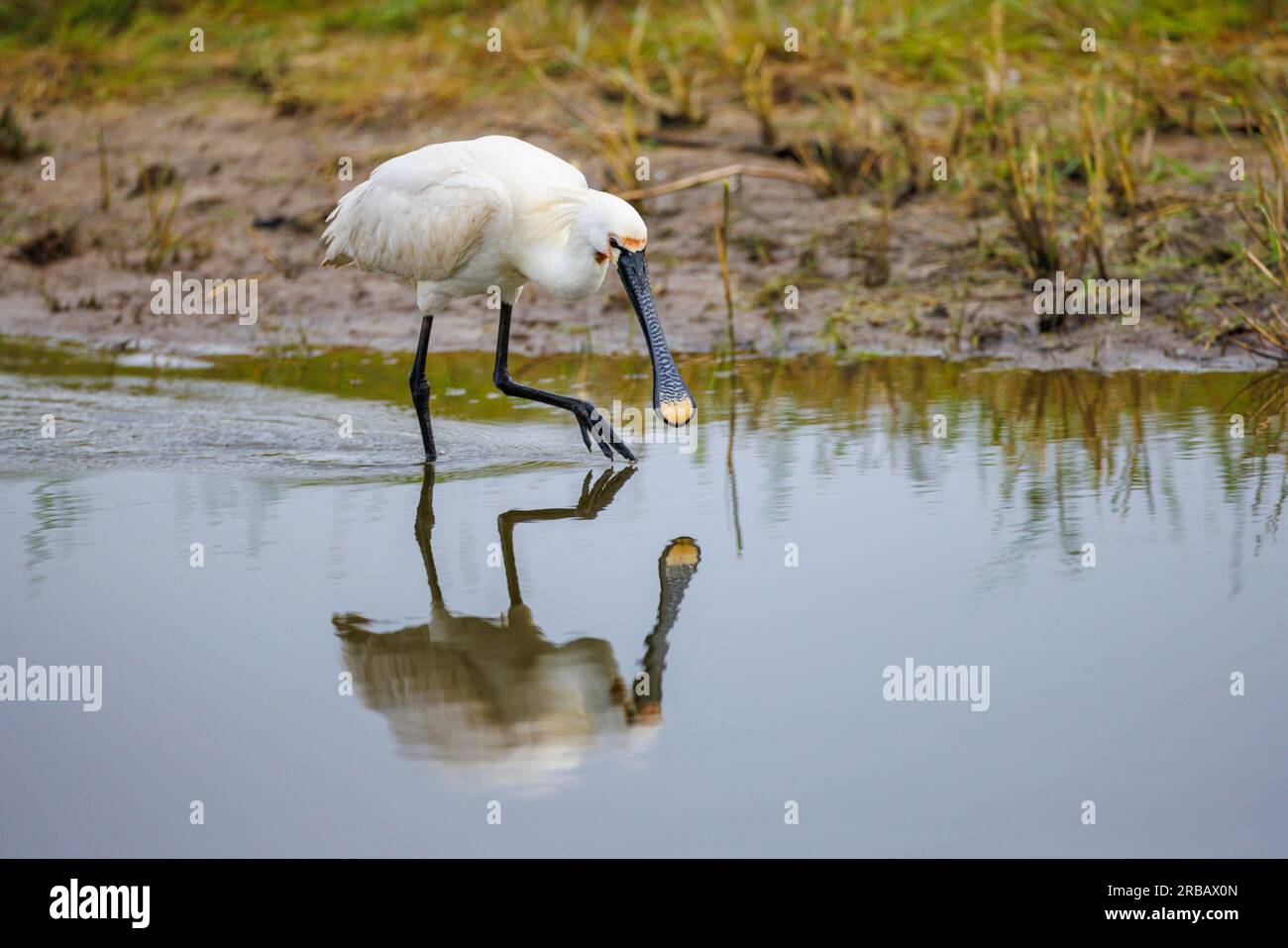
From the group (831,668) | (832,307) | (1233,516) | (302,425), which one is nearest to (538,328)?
(832,307)

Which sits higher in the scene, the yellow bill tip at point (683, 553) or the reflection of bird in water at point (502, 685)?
the yellow bill tip at point (683, 553)

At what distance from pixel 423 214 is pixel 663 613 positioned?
2.66m

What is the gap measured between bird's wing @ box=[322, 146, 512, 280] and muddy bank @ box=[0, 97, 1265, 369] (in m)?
1.83

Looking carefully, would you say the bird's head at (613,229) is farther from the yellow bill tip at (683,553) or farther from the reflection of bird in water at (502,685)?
the reflection of bird in water at (502,685)

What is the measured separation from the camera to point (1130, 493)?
5895mm

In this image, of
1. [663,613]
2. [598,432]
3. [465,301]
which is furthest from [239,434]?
[663,613]

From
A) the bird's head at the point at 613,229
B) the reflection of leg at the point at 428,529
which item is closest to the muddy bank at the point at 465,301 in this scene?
the bird's head at the point at 613,229

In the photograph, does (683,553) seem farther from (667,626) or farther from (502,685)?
(502,685)

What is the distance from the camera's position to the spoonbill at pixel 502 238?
6520 millimetres

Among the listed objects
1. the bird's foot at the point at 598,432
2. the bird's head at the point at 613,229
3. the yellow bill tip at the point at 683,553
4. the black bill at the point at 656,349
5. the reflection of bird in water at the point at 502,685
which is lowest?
the reflection of bird in water at the point at 502,685

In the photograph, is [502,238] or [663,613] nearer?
[663,613]

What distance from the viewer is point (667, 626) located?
4836 mm

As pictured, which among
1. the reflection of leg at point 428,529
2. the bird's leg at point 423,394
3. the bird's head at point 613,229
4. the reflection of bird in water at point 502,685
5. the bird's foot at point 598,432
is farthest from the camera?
the bird's leg at point 423,394
